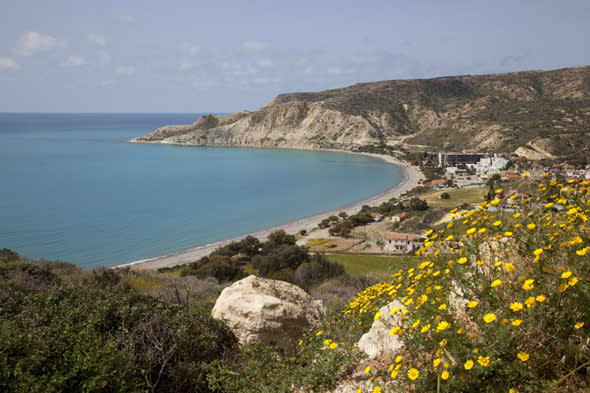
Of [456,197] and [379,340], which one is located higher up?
[379,340]

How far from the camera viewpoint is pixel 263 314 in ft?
20.8

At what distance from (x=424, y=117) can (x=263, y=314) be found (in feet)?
524

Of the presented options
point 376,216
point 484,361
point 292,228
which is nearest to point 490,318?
point 484,361

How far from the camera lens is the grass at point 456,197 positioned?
55031 millimetres

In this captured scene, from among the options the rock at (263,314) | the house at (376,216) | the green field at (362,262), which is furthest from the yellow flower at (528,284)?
the house at (376,216)

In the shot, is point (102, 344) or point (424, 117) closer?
point (102, 344)

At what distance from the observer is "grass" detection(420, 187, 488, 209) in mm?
55031

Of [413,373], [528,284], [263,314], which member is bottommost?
[263,314]

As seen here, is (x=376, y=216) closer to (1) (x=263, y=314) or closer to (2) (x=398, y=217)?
(2) (x=398, y=217)

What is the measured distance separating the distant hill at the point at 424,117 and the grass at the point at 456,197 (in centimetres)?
4191

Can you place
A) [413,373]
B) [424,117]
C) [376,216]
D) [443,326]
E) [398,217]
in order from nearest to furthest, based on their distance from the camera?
1. [443,326]
2. [413,373]
3. [398,217]
4. [376,216]
5. [424,117]

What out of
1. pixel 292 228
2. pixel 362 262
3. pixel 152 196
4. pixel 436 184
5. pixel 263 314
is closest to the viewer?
pixel 263 314

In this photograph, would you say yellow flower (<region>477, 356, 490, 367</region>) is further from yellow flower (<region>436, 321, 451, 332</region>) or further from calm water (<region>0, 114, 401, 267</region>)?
calm water (<region>0, 114, 401, 267</region>)

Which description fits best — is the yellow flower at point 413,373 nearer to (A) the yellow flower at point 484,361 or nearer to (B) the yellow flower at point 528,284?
(A) the yellow flower at point 484,361
